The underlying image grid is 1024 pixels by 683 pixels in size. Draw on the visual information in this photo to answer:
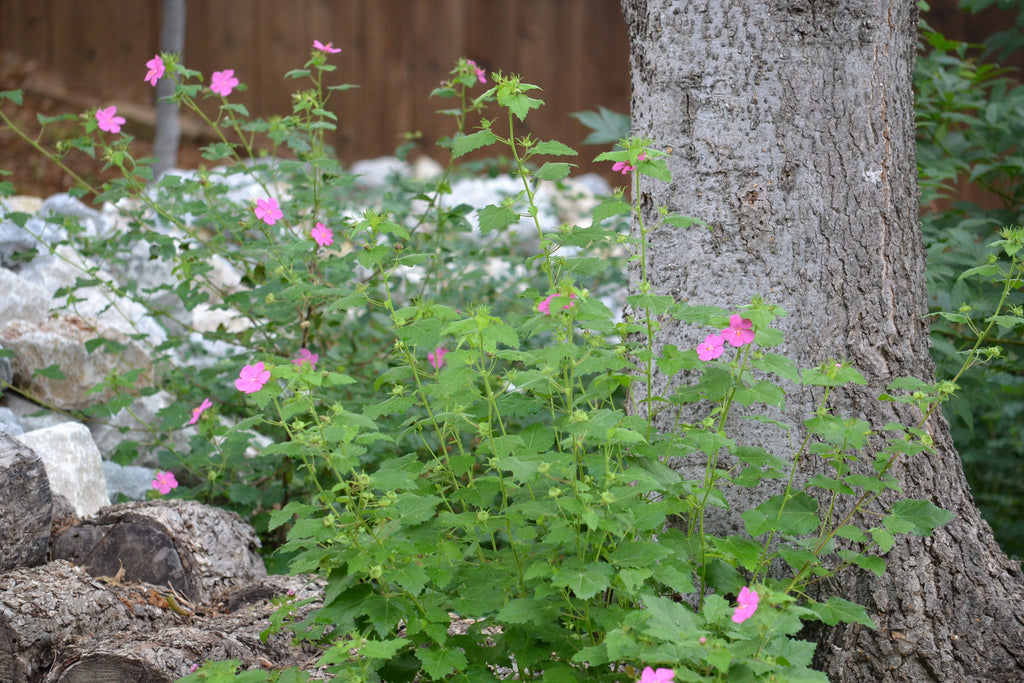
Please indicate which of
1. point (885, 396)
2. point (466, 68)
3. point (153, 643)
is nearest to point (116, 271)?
point (466, 68)

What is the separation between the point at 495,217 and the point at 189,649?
3.67 feet

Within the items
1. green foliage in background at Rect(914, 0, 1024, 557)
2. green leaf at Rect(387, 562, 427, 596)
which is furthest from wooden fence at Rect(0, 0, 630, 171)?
green leaf at Rect(387, 562, 427, 596)

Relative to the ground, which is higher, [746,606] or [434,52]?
[434,52]

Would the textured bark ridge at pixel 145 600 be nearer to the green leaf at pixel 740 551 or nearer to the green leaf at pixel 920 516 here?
the green leaf at pixel 740 551

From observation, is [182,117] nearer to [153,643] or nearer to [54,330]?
[54,330]

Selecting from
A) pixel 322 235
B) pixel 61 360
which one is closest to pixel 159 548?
pixel 322 235

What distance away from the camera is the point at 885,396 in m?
1.69

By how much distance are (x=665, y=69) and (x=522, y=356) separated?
2.88 ft

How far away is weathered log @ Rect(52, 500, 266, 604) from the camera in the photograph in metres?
2.27

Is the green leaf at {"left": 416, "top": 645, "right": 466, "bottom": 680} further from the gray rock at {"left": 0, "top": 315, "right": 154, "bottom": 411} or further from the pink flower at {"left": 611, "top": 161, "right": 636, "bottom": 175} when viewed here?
the gray rock at {"left": 0, "top": 315, "right": 154, "bottom": 411}

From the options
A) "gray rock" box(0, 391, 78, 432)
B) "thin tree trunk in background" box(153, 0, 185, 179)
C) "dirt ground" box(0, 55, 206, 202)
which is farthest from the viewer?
"dirt ground" box(0, 55, 206, 202)

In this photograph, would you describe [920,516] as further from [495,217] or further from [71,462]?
[71,462]

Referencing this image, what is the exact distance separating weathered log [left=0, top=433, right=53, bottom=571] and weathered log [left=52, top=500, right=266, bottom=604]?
123 millimetres

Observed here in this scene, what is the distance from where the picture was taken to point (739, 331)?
1511mm
